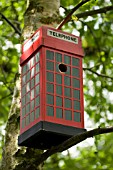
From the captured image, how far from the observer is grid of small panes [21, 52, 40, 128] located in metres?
3.27

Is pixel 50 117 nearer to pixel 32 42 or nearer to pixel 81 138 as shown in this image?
pixel 81 138

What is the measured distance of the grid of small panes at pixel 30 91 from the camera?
327cm

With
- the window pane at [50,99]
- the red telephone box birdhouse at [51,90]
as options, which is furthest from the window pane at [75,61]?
the window pane at [50,99]

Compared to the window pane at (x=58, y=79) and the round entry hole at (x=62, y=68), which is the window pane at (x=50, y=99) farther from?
the round entry hole at (x=62, y=68)

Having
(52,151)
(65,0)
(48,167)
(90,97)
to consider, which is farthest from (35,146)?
(48,167)

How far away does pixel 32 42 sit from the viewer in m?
3.46

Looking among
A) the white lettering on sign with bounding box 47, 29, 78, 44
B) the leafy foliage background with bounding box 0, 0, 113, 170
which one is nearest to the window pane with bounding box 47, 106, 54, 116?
the white lettering on sign with bounding box 47, 29, 78, 44

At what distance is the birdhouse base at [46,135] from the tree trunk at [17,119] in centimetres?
12

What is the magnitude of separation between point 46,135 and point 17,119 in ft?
2.26

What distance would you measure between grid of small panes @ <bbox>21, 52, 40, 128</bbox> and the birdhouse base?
0.11m

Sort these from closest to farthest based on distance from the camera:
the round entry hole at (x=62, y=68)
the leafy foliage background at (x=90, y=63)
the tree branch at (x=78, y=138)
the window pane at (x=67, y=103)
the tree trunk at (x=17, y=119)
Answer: the tree branch at (x=78, y=138), the window pane at (x=67, y=103), the round entry hole at (x=62, y=68), the tree trunk at (x=17, y=119), the leafy foliage background at (x=90, y=63)

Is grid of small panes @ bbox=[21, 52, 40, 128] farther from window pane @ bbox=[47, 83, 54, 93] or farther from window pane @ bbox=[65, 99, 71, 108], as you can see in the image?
window pane @ bbox=[65, 99, 71, 108]

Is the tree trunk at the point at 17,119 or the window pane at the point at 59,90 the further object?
the tree trunk at the point at 17,119

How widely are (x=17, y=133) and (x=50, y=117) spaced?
65cm
